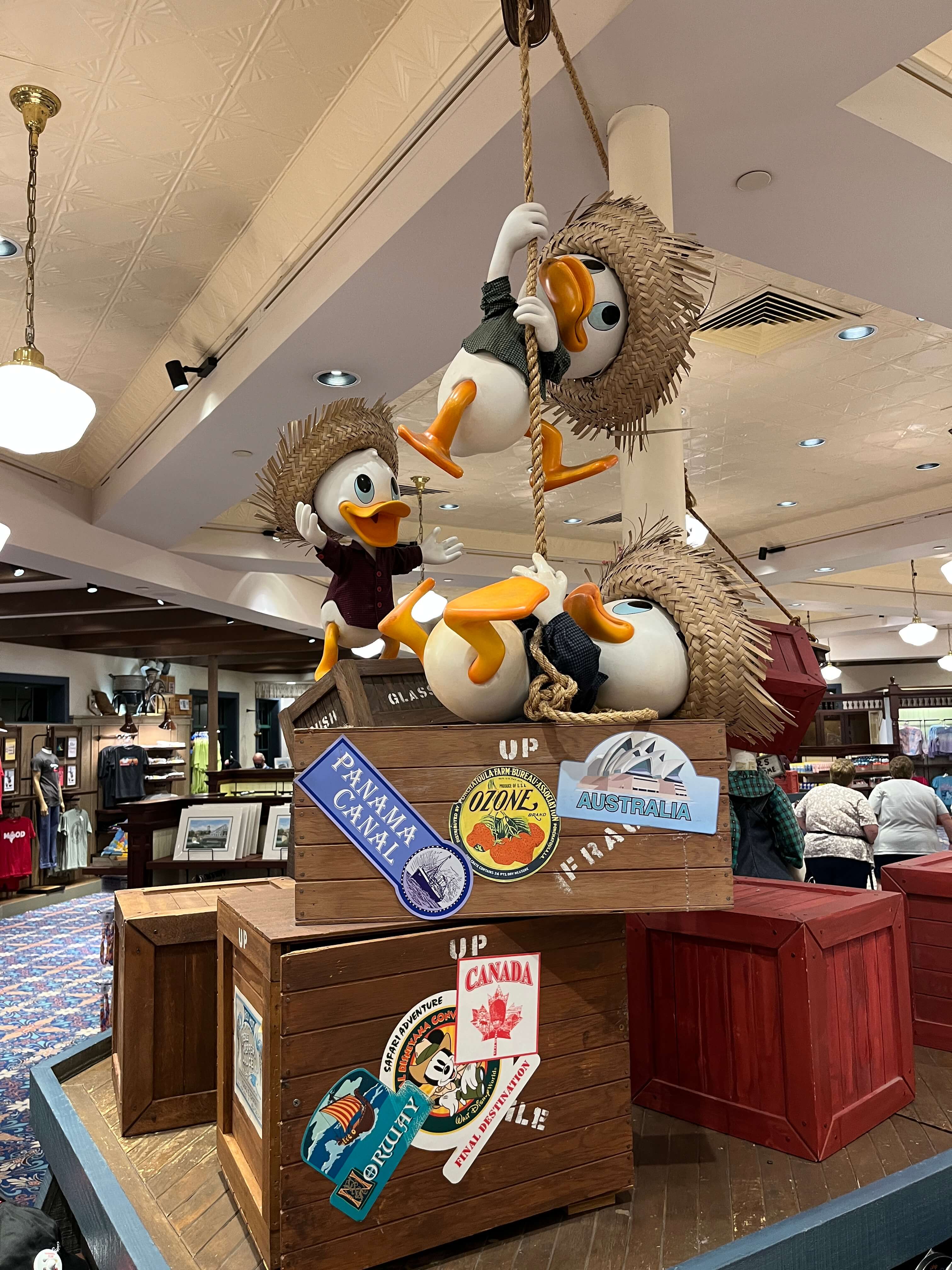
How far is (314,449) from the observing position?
5.85ft

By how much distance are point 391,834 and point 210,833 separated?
16.5 feet

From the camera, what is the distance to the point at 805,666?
5.92 feet

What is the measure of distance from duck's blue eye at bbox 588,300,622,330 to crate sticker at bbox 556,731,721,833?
643 mm

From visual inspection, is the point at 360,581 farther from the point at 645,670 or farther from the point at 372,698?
the point at 645,670

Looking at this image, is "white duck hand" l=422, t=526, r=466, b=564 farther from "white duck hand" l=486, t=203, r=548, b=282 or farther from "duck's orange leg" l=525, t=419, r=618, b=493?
"white duck hand" l=486, t=203, r=548, b=282

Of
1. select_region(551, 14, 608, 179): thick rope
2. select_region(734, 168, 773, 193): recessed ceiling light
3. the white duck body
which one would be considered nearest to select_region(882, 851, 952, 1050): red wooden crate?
the white duck body

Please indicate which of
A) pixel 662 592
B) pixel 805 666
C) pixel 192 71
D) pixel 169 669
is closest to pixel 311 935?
pixel 662 592

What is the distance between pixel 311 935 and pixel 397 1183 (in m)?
0.36

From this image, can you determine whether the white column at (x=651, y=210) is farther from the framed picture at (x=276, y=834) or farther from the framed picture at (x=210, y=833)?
the framed picture at (x=210, y=833)

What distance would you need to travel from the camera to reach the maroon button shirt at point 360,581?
1.79 metres

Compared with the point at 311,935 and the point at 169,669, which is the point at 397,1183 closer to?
the point at 311,935

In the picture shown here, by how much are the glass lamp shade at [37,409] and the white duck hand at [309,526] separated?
1.60 metres

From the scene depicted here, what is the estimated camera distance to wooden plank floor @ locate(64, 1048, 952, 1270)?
1.26 m

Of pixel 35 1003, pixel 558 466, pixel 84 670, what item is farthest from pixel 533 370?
pixel 84 670
